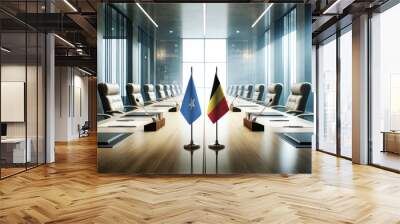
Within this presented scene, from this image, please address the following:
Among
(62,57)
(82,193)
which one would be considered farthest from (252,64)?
(62,57)

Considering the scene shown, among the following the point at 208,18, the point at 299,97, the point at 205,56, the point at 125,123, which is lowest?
the point at 125,123

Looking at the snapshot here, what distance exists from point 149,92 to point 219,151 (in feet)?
4.38

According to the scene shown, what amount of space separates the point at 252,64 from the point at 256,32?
490mm

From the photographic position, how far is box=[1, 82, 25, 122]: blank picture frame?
7230mm

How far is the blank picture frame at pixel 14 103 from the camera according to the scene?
7.23m

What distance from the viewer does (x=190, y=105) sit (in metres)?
5.75

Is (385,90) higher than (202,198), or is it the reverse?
(385,90)

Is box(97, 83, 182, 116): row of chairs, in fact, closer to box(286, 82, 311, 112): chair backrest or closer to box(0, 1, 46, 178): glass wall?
box(286, 82, 311, 112): chair backrest

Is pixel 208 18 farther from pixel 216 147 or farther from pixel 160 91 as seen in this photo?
pixel 216 147

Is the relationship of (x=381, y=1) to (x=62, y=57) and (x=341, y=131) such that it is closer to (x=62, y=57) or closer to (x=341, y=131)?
(x=341, y=131)

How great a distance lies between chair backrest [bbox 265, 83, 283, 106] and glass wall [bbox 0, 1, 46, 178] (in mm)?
4167

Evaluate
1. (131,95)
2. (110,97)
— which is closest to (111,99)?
(110,97)

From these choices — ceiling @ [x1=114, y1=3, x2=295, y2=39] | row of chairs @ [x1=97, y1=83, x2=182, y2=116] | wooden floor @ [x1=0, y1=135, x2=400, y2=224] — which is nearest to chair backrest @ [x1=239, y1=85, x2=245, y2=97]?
ceiling @ [x1=114, y1=3, x2=295, y2=39]

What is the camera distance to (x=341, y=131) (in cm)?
840
